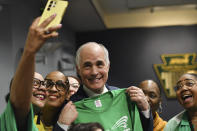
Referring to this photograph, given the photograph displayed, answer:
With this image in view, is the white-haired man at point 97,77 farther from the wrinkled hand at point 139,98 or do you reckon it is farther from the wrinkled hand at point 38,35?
the wrinkled hand at point 38,35

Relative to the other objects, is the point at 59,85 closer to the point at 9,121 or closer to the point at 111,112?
the point at 111,112

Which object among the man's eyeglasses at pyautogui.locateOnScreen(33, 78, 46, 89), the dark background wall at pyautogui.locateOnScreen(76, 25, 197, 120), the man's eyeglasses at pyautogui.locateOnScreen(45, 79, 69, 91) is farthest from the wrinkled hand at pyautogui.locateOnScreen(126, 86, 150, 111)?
the dark background wall at pyautogui.locateOnScreen(76, 25, 197, 120)

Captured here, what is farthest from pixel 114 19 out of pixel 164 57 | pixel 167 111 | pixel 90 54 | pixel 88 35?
pixel 90 54

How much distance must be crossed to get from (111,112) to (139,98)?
0.17 metres

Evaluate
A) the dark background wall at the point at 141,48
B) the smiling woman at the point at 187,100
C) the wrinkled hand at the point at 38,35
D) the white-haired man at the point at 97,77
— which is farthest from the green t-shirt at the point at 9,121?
the dark background wall at the point at 141,48

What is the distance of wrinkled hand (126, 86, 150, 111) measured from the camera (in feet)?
5.07

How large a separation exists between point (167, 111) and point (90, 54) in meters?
4.71

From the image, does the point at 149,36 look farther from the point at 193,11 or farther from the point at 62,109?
the point at 62,109

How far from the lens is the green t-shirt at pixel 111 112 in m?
1.51

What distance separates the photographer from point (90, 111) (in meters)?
1.54

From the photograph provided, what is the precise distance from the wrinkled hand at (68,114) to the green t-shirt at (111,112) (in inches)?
2.0

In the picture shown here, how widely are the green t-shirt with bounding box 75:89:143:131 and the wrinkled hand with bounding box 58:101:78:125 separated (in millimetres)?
52

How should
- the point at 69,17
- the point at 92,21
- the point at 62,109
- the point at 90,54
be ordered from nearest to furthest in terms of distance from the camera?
the point at 62,109 → the point at 90,54 → the point at 69,17 → the point at 92,21

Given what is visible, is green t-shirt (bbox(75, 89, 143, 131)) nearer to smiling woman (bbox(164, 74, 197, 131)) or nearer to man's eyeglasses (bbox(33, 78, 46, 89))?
man's eyeglasses (bbox(33, 78, 46, 89))
